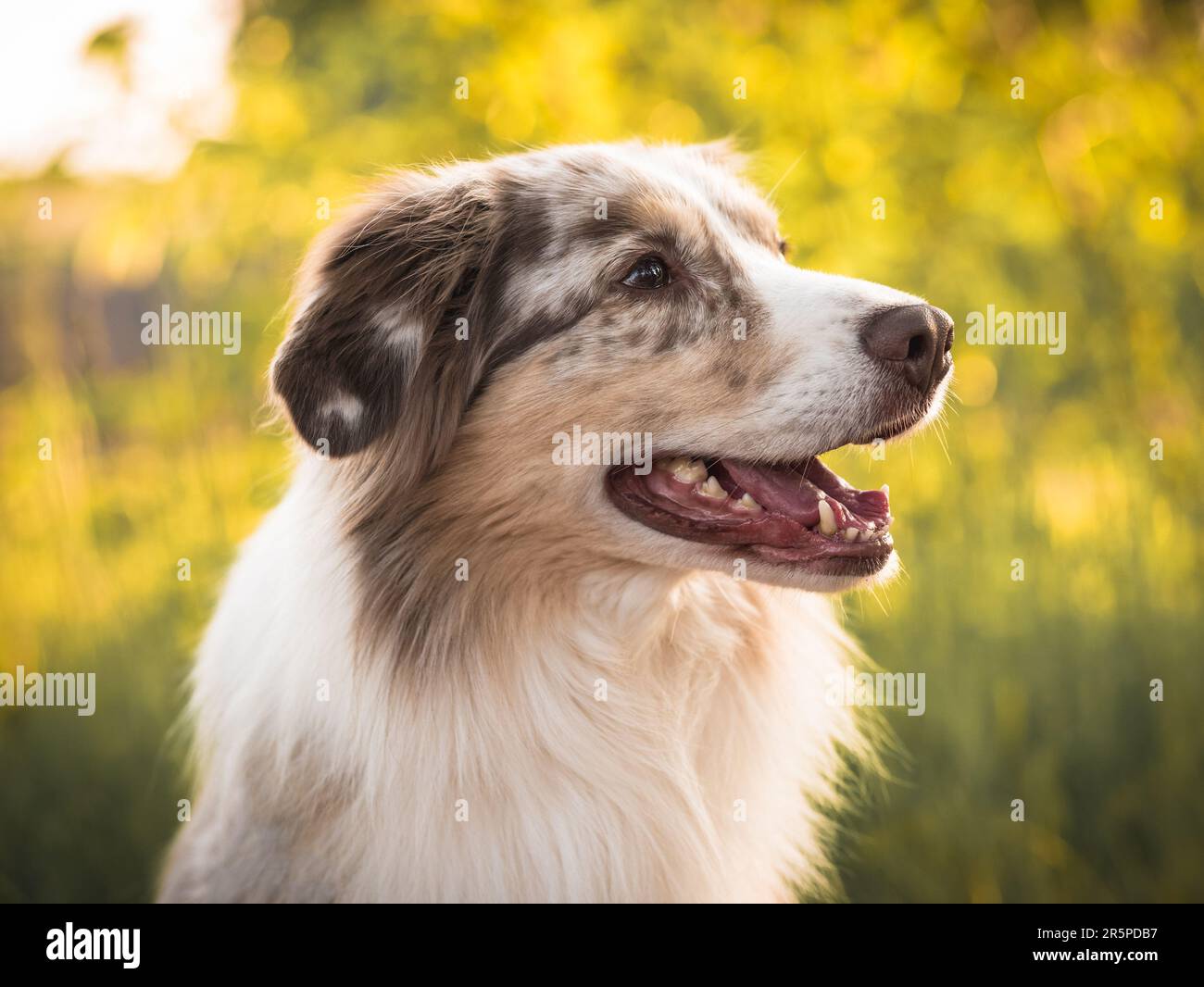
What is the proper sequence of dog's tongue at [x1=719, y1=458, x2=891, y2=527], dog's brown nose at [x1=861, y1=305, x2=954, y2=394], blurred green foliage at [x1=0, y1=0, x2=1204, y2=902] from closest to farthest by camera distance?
dog's brown nose at [x1=861, y1=305, x2=954, y2=394] → dog's tongue at [x1=719, y1=458, x2=891, y2=527] → blurred green foliage at [x1=0, y1=0, x2=1204, y2=902]

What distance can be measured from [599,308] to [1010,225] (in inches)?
96.5

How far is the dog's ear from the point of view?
6.95ft

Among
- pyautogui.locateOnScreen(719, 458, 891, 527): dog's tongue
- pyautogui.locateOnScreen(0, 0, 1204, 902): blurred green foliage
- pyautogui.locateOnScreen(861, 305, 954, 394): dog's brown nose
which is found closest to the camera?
pyautogui.locateOnScreen(861, 305, 954, 394): dog's brown nose

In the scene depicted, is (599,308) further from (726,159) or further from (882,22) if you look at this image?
(882,22)

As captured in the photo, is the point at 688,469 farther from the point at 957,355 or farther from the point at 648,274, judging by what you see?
the point at 957,355

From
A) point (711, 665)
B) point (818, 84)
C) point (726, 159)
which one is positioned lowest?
point (711, 665)

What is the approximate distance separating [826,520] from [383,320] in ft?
3.37

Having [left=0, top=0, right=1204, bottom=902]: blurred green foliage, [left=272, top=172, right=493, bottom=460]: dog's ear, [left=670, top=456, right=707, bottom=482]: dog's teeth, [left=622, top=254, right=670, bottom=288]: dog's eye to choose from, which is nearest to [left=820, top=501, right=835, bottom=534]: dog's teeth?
[left=670, top=456, right=707, bottom=482]: dog's teeth

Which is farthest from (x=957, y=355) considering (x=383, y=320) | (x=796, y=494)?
(x=383, y=320)

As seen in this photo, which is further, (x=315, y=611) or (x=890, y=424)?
(x=315, y=611)

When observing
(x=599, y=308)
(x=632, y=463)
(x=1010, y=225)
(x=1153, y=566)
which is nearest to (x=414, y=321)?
(x=599, y=308)

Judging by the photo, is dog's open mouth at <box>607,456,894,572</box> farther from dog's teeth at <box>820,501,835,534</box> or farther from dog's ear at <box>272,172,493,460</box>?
dog's ear at <box>272,172,493,460</box>

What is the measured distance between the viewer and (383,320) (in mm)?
2211

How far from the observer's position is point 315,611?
7.57ft
